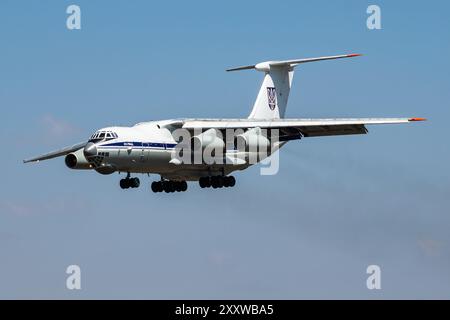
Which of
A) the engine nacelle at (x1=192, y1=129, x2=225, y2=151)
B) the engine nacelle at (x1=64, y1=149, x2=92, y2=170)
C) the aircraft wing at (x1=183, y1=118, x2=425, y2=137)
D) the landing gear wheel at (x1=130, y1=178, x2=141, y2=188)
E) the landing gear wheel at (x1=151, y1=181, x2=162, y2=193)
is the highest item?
the aircraft wing at (x1=183, y1=118, x2=425, y2=137)

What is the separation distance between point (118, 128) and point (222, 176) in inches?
148

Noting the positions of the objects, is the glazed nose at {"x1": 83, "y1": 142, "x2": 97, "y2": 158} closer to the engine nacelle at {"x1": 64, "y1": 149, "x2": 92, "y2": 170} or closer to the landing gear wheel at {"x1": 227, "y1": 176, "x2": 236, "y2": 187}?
the engine nacelle at {"x1": 64, "y1": 149, "x2": 92, "y2": 170}

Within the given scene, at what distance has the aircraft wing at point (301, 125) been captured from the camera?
32.8 metres

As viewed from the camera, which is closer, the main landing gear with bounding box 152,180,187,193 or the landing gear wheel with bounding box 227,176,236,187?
the landing gear wheel with bounding box 227,176,236,187

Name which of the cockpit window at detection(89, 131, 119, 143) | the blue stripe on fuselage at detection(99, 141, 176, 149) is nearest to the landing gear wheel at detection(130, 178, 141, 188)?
the blue stripe on fuselage at detection(99, 141, 176, 149)

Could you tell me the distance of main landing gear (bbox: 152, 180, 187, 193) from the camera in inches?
1375

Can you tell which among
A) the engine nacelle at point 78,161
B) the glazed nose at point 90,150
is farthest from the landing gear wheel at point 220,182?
the glazed nose at point 90,150

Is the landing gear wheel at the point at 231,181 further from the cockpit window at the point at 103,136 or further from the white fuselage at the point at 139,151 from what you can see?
the cockpit window at the point at 103,136

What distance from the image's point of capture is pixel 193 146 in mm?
33375

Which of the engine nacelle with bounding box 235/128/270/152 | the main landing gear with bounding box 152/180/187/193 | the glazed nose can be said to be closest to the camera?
the glazed nose

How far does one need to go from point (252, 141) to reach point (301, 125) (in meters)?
1.61

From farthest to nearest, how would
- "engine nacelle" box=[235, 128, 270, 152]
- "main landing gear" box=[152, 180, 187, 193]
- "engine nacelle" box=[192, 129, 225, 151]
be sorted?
"main landing gear" box=[152, 180, 187, 193] → "engine nacelle" box=[235, 128, 270, 152] → "engine nacelle" box=[192, 129, 225, 151]
